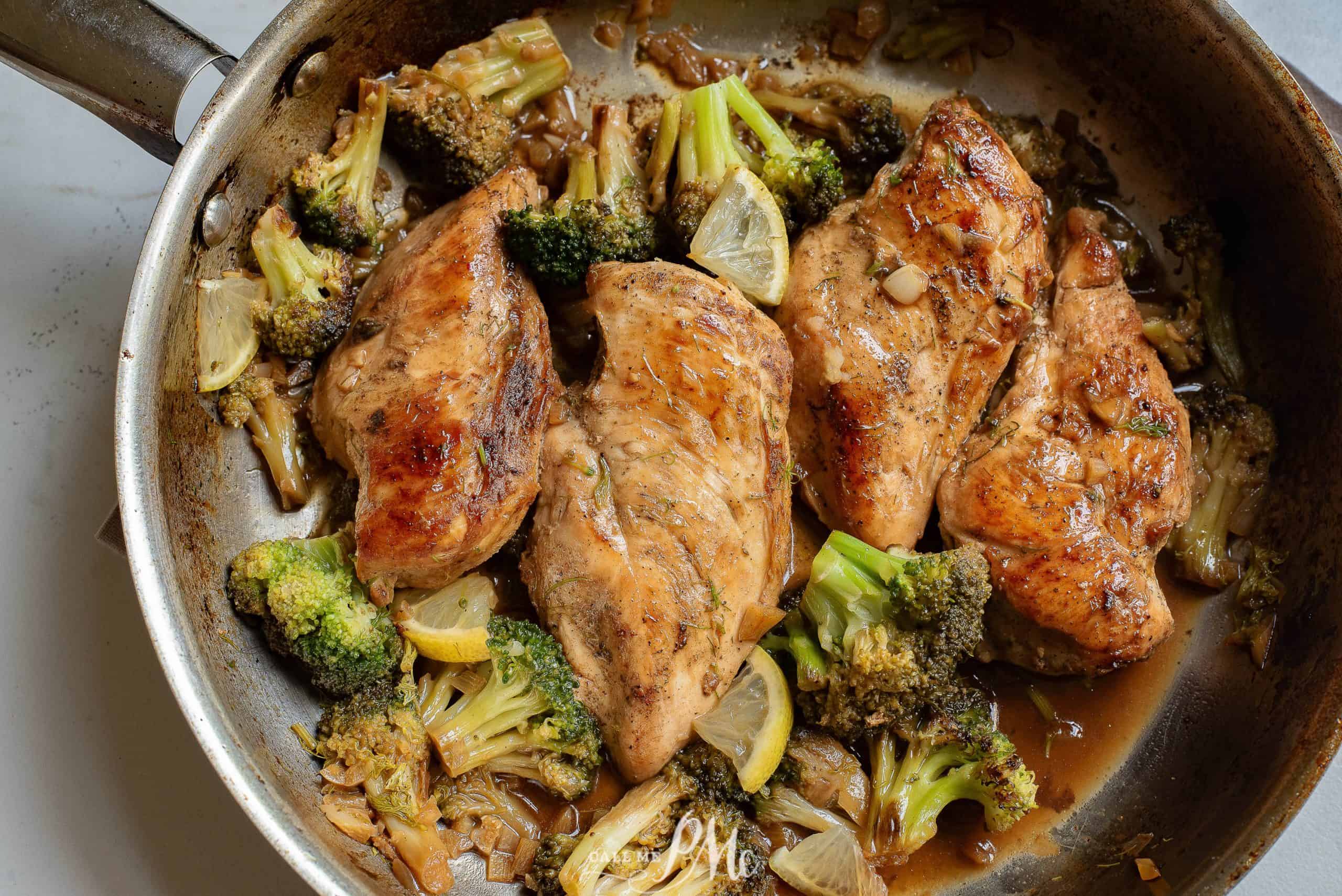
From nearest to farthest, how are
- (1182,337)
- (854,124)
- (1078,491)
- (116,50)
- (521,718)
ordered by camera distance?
1. (116,50)
2. (521,718)
3. (1078,491)
4. (1182,337)
5. (854,124)

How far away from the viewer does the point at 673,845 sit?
2975 millimetres

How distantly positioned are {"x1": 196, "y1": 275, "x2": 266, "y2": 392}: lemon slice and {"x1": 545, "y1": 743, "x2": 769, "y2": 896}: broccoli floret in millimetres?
1764

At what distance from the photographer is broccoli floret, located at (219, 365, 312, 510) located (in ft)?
10.3

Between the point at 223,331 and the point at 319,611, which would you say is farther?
the point at 223,331

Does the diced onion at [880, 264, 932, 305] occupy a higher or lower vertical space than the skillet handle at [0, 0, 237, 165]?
higher

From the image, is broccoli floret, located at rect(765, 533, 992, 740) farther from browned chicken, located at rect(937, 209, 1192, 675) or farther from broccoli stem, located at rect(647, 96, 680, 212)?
broccoli stem, located at rect(647, 96, 680, 212)

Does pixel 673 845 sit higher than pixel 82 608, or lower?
higher

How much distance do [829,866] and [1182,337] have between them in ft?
7.12

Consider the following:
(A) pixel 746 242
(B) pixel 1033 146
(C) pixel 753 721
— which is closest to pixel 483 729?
(C) pixel 753 721

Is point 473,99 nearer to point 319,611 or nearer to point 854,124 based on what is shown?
point 854,124

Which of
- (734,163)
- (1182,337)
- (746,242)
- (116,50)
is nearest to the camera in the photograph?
(116,50)

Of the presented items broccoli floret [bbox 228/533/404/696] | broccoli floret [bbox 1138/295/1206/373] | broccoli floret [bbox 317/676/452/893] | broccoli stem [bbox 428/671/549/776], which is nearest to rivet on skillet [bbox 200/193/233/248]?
broccoli floret [bbox 228/533/404/696]

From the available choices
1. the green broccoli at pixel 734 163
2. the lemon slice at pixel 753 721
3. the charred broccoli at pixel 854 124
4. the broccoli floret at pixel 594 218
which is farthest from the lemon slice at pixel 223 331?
the charred broccoli at pixel 854 124

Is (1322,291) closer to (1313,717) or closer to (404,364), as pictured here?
(1313,717)
